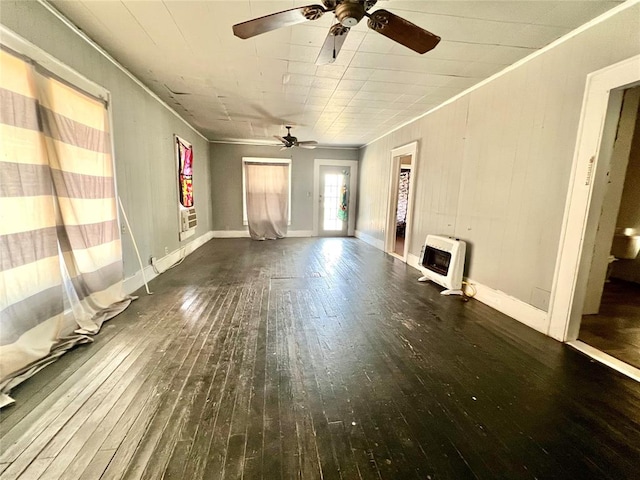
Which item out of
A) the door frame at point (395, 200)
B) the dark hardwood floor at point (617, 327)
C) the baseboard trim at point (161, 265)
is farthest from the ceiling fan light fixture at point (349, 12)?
the door frame at point (395, 200)

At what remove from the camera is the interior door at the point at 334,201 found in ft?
25.6

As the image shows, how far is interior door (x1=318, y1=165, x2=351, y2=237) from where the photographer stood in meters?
7.81

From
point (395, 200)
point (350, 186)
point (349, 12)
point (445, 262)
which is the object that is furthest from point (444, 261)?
point (350, 186)

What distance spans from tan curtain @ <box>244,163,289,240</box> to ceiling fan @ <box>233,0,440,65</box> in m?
5.66

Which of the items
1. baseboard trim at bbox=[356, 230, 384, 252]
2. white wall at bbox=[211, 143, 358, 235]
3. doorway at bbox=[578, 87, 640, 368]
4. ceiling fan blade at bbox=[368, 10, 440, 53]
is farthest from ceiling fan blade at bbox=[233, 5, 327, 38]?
white wall at bbox=[211, 143, 358, 235]

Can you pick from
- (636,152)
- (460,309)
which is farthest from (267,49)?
(636,152)

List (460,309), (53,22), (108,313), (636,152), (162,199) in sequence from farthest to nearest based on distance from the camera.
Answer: (162,199) < (636,152) < (460,309) < (108,313) < (53,22)

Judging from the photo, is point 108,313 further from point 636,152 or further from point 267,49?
point 636,152

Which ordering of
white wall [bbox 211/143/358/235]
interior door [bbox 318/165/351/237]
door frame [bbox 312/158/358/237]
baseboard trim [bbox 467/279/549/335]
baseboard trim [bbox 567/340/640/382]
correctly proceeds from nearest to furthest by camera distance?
baseboard trim [bbox 567/340/640/382], baseboard trim [bbox 467/279/549/335], white wall [bbox 211/143/358/235], door frame [bbox 312/158/358/237], interior door [bbox 318/165/351/237]

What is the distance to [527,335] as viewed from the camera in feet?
8.05

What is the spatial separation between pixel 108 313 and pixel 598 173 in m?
4.38

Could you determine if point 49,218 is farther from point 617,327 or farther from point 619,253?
point 619,253

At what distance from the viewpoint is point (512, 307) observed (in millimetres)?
2834

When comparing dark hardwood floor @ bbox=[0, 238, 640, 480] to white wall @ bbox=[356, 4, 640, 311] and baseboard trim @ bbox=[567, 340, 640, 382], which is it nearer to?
baseboard trim @ bbox=[567, 340, 640, 382]
